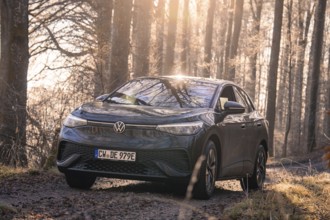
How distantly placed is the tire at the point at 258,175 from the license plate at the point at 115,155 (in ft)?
11.2

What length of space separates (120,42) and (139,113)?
744cm

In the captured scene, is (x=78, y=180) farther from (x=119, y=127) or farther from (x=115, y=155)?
(x=119, y=127)

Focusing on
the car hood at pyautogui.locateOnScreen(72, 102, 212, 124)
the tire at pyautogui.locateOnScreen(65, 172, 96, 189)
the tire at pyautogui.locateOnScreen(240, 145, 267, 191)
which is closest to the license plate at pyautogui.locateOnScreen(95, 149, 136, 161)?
the car hood at pyautogui.locateOnScreen(72, 102, 212, 124)

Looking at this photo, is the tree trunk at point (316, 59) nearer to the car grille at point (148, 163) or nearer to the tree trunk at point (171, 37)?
the tree trunk at point (171, 37)

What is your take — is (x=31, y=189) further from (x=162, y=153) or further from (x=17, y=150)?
(x=17, y=150)

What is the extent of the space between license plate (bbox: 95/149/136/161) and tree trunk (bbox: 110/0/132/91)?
24.4 ft

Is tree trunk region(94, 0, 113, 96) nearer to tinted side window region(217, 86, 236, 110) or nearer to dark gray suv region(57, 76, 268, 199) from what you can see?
tinted side window region(217, 86, 236, 110)

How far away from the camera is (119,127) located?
7.62 meters

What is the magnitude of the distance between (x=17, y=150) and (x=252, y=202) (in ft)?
19.6

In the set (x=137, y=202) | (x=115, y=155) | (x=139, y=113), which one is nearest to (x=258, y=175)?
(x=139, y=113)

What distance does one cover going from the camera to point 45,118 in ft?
41.8

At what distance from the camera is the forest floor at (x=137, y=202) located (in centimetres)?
626

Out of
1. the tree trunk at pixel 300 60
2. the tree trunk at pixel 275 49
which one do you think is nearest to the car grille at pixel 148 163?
the tree trunk at pixel 275 49

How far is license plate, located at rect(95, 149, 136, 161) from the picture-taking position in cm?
755
